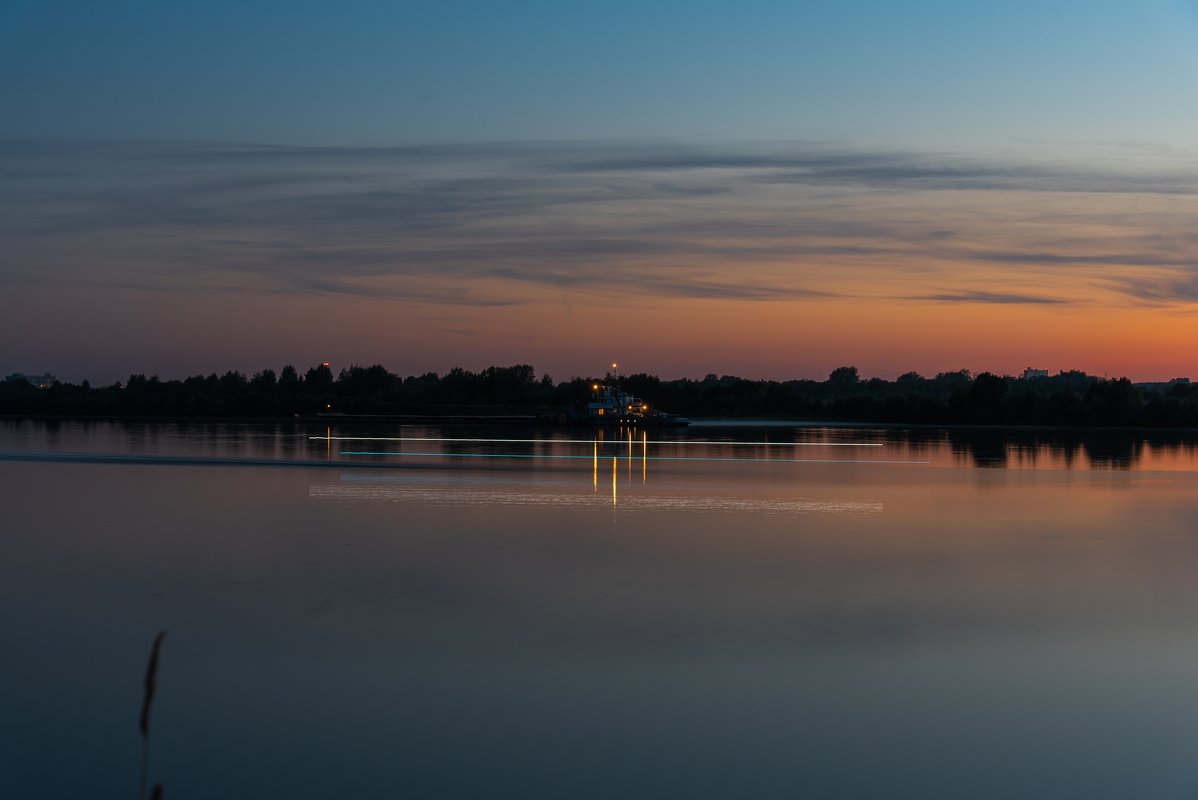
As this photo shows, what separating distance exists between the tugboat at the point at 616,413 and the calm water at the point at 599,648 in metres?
45.8

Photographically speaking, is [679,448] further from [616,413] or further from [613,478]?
[616,413]

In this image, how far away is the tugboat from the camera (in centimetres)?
6619

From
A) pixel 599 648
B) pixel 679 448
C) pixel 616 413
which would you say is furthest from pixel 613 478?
pixel 616 413

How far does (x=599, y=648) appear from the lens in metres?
9.19

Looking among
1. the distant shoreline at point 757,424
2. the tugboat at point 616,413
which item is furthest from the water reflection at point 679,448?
the tugboat at point 616,413

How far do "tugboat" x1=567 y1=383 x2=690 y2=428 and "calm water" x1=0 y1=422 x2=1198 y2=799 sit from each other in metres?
45.8

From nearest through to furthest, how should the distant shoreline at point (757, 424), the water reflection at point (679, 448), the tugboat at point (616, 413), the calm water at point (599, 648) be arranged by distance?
the calm water at point (599, 648) < the water reflection at point (679, 448) < the distant shoreline at point (757, 424) < the tugboat at point (616, 413)

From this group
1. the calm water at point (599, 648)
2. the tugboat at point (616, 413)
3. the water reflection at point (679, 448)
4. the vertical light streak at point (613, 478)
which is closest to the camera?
the calm water at point (599, 648)

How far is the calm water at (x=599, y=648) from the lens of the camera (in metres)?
6.64

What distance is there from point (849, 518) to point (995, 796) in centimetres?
1209

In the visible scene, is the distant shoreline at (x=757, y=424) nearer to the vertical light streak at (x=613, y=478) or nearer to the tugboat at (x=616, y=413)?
the tugboat at (x=616, y=413)

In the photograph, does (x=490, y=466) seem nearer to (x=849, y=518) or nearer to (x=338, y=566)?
(x=849, y=518)

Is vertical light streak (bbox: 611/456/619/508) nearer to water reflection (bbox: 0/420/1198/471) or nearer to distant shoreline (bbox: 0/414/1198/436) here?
water reflection (bbox: 0/420/1198/471)

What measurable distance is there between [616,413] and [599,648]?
5902cm
